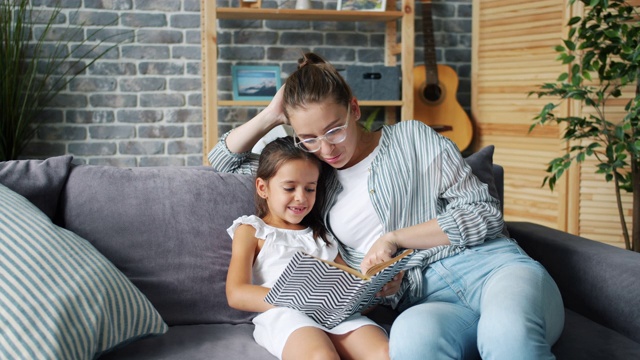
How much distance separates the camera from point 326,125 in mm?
1657

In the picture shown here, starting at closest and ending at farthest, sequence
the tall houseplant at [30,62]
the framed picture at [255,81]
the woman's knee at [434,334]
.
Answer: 1. the woman's knee at [434,334]
2. the tall houseplant at [30,62]
3. the framed picture at [255,81]

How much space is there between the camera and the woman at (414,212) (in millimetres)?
1465

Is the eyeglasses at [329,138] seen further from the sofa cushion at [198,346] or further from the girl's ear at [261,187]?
the sofa cushion at [198,346]

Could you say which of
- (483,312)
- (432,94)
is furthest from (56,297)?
(432,94)

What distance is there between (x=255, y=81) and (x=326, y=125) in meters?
2.40

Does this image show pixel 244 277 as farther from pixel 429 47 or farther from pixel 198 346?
pixel 429 47

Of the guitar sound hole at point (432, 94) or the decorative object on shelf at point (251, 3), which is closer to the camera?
the decorative object on shelf at point (251, 3)

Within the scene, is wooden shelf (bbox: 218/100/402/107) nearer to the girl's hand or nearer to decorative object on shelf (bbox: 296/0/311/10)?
decorative object on shelf (bbox: 296/0/311/10)

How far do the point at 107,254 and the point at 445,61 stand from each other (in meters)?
3.13

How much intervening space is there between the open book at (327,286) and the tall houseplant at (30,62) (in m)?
2.52

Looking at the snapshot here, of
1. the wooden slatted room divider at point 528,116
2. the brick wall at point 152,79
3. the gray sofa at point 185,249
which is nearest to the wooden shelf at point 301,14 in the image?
the brick wall at point 152,79

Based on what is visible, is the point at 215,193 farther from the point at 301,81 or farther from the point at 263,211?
the point at 301,81

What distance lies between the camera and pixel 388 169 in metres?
1.74

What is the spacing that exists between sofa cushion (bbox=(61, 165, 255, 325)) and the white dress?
0.08 meters
